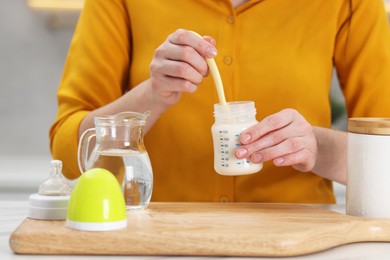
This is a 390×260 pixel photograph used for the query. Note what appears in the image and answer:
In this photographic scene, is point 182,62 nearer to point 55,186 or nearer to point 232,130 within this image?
point 232,130

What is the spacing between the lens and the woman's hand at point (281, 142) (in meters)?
1.17

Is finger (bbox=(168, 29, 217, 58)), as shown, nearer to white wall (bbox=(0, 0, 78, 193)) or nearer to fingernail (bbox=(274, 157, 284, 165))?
fingernail (bbox=(274, 157, 284, 165))

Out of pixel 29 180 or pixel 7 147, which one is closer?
pixel 29 180

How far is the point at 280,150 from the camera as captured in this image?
1224mm

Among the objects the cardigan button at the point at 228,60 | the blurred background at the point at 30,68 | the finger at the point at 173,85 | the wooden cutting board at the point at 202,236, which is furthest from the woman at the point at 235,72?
the blurred background at the point at 30,68

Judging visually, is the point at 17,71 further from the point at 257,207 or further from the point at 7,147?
the point at 257,207

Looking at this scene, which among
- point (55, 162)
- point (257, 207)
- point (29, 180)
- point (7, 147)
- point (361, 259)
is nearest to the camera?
point (361, 259)

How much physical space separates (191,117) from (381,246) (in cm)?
57

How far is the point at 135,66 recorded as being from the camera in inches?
60.6

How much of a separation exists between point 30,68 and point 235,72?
1520 millimetres

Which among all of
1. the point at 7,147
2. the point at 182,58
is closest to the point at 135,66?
the point at 182,58

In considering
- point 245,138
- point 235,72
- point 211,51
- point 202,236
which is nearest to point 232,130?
point 245,138

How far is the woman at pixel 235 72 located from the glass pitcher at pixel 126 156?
0.30 meters

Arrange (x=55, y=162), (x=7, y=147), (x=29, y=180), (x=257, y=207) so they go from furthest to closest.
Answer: (x=7, y=147) → (x=29, y=180) → (x=257, y=207) → (x=55, y=162)
